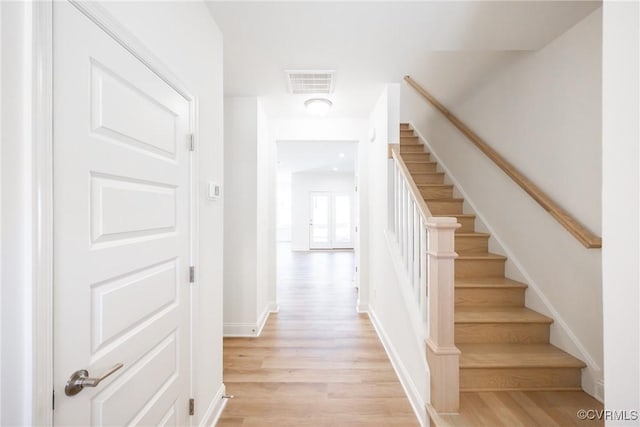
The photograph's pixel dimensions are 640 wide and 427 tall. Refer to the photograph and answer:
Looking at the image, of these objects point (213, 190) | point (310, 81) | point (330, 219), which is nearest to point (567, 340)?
point (213, 190)

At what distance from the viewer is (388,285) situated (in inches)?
114

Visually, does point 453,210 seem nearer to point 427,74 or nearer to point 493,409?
point 427,74

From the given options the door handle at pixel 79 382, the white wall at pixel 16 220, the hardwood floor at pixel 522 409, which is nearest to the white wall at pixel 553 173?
the hardwood floor at pixel 522 409

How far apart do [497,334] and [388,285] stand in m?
0.95

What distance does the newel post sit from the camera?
5.67 ft

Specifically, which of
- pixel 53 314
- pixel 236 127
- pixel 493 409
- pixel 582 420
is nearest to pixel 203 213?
pixel 53 314

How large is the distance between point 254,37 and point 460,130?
2.52 meters

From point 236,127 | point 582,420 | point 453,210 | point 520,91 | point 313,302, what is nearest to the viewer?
point 582,420

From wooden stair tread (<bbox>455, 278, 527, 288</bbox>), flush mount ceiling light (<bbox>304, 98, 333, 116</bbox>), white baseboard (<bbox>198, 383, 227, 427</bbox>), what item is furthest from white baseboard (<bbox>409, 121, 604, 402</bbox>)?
white baseboard (<bbox>198, 383, 227, 427</bbox>)

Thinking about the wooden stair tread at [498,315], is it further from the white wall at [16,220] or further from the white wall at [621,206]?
the white wall at [16,220]

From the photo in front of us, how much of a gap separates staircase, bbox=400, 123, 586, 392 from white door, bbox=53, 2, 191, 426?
183 centimetres

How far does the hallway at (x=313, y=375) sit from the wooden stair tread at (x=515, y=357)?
55 centimetres

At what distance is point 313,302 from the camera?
435 centimetres

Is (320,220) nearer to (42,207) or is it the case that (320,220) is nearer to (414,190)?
A: (414,190)
